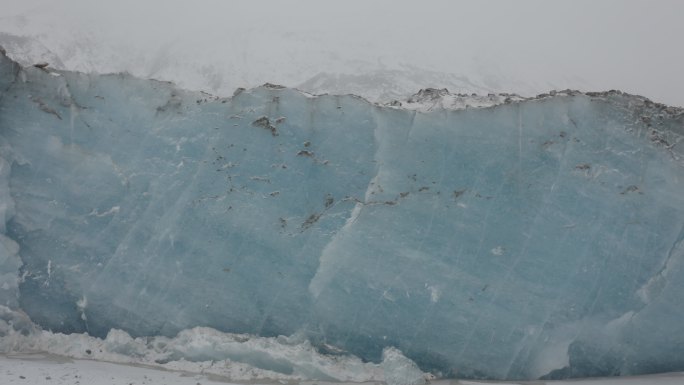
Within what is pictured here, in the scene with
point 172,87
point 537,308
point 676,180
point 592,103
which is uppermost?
point 592,103

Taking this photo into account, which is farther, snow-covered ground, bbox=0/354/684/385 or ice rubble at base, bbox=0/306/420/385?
ice rubble at base, bbox=0/306/420/385

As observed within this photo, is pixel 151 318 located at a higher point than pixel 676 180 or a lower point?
lower

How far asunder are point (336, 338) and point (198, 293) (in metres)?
1.75

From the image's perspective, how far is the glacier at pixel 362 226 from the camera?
20.1 ft

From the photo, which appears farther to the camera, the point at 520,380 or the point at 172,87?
the point at 172,87

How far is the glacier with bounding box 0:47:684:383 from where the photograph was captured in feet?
20.1

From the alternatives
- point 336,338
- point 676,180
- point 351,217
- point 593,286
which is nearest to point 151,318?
point 336,338

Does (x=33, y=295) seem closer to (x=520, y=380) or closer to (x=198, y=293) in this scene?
(x=198, y=293)

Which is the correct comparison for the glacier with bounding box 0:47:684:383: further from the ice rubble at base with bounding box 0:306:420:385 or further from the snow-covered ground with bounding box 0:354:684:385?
the snow-covered ground with bounding box 0:354:684:385

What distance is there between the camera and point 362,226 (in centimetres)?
623

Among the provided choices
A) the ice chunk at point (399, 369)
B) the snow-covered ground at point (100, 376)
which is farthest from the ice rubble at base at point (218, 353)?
the snow-covered ground at point (100, 376)

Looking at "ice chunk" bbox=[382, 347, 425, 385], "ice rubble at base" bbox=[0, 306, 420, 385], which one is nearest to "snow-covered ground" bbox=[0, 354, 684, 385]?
"ice rubble at base" bbox=[0, 306, 420, 385]

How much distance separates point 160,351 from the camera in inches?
242

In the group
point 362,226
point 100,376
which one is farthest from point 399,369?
point 100,376
